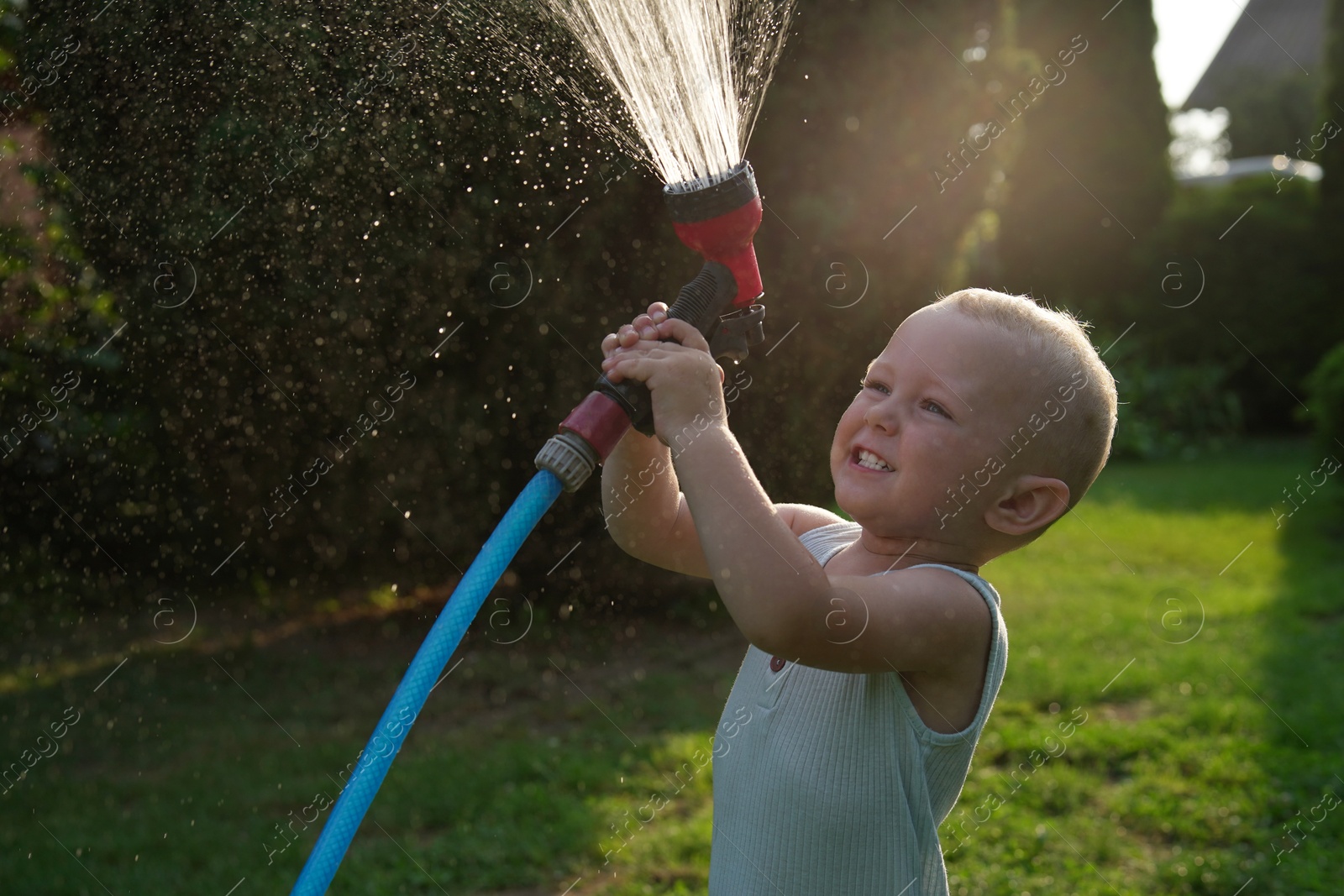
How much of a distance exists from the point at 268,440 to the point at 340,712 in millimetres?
1197

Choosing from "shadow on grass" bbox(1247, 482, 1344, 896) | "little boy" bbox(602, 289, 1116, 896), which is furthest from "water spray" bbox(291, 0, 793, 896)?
"shadow on grass" bbox(1247, 482, 1344, 896)

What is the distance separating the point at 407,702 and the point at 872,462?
0.74 m

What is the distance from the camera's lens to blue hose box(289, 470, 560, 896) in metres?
1.33

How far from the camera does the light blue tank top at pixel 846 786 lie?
1.62 m

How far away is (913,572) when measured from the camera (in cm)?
158

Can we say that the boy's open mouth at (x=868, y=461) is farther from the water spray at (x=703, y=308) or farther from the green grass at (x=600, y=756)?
the green grass at (x=600, y=756)

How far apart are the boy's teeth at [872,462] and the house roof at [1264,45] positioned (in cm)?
3325

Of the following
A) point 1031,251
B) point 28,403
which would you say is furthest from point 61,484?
point 1031,251

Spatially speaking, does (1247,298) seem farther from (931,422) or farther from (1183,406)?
(931,422)

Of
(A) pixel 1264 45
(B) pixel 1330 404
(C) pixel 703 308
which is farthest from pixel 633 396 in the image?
(A) pixel 1264 45

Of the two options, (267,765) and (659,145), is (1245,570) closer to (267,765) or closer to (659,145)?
(267,765)

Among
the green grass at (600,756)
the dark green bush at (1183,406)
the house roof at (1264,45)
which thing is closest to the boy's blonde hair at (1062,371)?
the green grass at (600,756)

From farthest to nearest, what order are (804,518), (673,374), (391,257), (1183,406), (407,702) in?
(1183,406) < (391,257) < (804,518) < (673,374) < (407,702)

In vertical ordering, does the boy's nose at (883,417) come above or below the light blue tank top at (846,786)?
above
